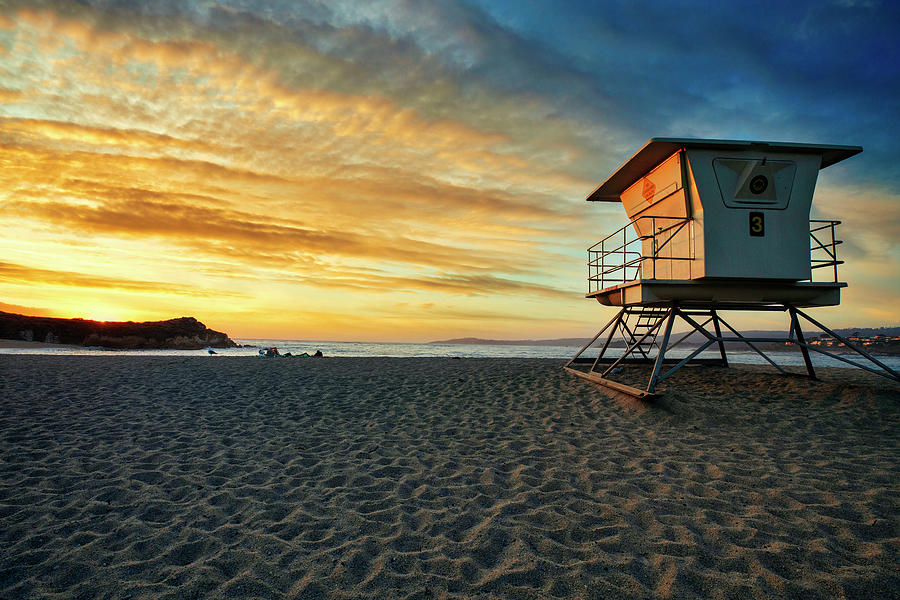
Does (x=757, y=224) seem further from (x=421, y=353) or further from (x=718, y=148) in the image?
(x=421, y=353)

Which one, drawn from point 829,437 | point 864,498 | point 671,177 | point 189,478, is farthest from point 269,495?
point 671,177

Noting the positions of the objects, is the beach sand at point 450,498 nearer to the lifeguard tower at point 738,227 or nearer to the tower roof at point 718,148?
the lifeguard tower at point 738,227

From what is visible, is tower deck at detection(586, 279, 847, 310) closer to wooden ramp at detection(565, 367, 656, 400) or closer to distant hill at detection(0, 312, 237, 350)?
wooden ramp at detection(565, 367, 656, 400)

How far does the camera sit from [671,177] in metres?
8.91

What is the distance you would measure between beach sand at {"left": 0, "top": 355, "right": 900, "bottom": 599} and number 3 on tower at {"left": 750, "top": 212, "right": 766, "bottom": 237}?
337 centimetres

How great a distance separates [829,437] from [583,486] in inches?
185

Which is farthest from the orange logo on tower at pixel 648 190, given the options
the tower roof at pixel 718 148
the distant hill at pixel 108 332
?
the distant hill at pixel 108 332

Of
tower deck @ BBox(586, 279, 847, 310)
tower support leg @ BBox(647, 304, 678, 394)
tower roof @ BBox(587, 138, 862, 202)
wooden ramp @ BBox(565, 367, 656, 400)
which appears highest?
tower roof @ BBox(587, 138, 862, 202)

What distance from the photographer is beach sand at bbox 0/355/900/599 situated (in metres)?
2.93

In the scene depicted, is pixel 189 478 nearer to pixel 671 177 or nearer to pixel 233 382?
pixel 233 382

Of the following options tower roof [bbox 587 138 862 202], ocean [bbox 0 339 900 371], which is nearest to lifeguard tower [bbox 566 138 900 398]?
tower roof [bbox 587 138 862 202]

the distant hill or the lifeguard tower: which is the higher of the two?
the lifeguard tower

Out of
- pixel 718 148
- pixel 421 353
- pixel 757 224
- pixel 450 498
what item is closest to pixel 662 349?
pixel 757 224

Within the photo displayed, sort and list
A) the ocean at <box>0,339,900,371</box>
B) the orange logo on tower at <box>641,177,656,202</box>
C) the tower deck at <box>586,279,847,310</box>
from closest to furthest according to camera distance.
Answer: the tower deck at <box>586,279,847,310</box> → the orange logo on tower at <box>641,177,656,202</box> → the ocean at <box>0,339,900,371</box>
